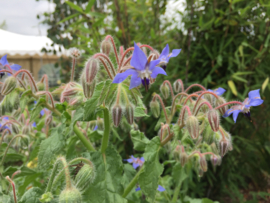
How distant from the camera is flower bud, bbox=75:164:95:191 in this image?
1.89 feet

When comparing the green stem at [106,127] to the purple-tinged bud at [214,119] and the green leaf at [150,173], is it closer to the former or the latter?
the green leaf at [150,173]

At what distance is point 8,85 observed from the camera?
2.20ft

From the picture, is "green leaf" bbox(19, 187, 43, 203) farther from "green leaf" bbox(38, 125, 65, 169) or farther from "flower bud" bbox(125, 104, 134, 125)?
"flower bud" bbox(125, 104, 134, 125)

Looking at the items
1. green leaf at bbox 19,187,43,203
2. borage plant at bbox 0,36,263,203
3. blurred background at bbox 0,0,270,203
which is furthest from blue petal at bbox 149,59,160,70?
blurred background at bbox 0,0,270,203

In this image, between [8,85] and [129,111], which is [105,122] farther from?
[8,85]

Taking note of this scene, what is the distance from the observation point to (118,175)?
0.67 meters

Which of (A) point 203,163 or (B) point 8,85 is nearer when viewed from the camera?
(B) point 8,85

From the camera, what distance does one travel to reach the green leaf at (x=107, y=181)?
0.62 m

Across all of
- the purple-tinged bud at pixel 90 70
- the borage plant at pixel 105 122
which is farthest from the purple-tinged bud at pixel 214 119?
the purple-tinged bud at pixel 90 70

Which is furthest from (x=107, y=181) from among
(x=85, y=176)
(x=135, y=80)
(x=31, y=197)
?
(x=135, y=80)

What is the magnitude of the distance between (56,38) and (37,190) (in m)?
2.21

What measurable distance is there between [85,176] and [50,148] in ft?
0.48

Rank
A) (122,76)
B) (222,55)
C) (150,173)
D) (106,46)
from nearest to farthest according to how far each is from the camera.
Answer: (122,76), (150,173), (106,46), (222,55)

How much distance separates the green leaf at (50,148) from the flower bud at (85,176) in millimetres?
110
